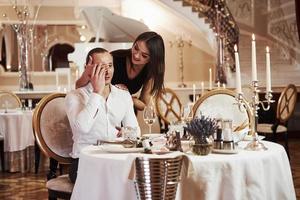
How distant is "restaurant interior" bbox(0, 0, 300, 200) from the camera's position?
7.43 feet

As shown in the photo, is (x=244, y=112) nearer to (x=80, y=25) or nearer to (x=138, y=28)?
(x=138, y=28)

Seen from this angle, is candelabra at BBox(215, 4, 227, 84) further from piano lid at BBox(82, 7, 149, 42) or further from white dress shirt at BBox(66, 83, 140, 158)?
white dress shirt at BBox(66, 83, 140, 158)

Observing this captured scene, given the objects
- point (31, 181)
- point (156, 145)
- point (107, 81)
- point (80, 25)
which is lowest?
point (31, 181)

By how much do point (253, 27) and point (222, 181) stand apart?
857 centimetres

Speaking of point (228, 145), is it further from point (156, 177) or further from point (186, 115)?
point (186, 115)

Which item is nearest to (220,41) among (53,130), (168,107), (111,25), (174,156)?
(111,25)

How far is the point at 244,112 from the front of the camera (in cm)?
355

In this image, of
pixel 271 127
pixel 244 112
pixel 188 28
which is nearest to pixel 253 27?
pixel 188 28

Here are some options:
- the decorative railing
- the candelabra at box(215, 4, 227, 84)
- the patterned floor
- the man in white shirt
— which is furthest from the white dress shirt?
the decorative railing

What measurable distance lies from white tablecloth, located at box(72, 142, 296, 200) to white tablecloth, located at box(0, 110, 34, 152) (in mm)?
3825

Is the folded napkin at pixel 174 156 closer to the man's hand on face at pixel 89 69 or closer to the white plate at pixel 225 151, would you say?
the white plate at pixel 225 151

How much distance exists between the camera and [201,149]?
2348 millimetres

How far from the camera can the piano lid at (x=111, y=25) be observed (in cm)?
873

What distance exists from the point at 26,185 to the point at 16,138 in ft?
2.80
